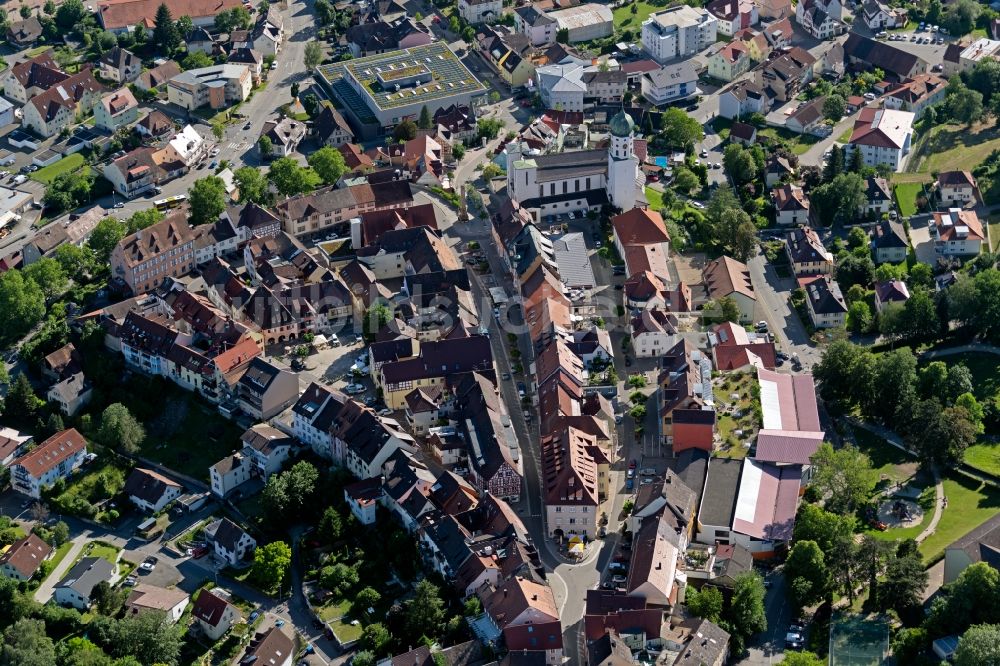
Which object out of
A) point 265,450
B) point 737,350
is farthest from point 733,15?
point 265,450

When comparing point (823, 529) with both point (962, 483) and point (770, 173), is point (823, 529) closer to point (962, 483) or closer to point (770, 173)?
point (962, 483)

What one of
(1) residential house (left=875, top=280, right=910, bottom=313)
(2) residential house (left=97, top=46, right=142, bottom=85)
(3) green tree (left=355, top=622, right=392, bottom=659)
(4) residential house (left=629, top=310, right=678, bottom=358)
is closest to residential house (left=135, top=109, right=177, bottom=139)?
(2) residential house (left=97, top=46, right=142, bottom=85)

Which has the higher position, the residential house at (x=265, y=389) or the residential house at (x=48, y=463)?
the residential house at (x=265, y=389)

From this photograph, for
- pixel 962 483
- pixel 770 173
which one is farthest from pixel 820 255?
pixel 962 483

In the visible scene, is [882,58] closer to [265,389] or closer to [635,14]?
[635,14]

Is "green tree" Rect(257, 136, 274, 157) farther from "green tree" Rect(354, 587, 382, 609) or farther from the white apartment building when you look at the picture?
"green tree" Rect(354, 587, 382, 609)

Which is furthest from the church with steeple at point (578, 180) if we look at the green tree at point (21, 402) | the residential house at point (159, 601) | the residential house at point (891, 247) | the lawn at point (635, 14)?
the residential house at point (159, 601)

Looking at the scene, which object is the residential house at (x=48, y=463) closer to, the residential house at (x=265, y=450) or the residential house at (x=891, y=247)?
the residential house at (x=265, y=450)

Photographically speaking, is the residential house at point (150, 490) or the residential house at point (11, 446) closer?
the residential house at point (150, 490)
